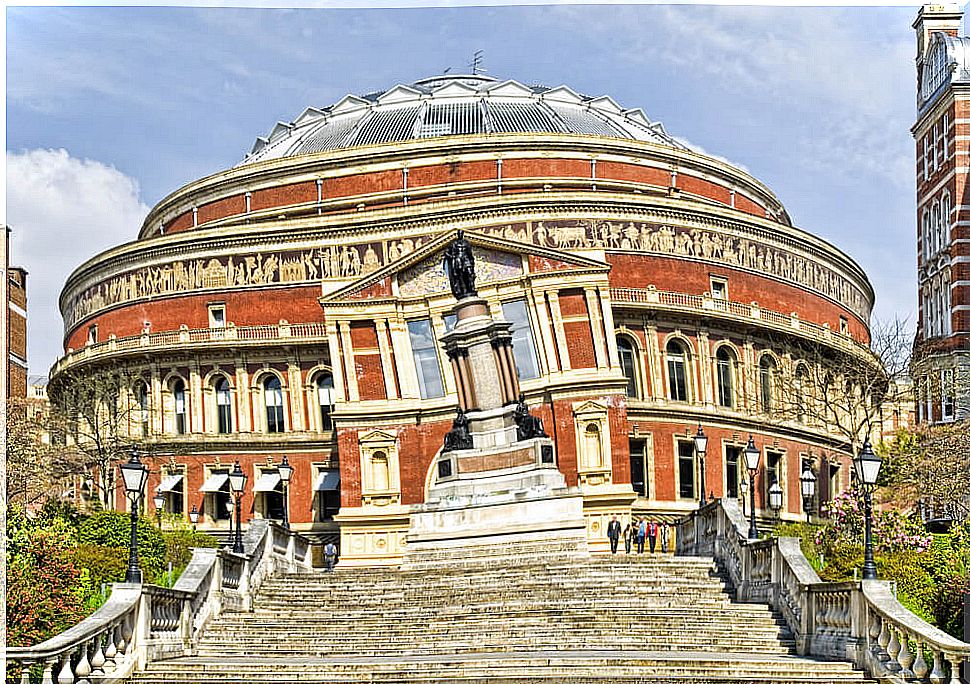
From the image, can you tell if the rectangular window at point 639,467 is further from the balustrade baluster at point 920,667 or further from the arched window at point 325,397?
the balustrade baluster at point 920,667

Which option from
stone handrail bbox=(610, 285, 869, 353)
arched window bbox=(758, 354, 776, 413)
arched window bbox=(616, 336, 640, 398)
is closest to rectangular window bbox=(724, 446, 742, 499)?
arched window bbox=(758, 354, 776, 413)

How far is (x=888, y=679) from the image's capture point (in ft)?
58.2

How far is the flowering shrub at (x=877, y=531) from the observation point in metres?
27.2

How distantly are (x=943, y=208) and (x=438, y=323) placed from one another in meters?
29.3

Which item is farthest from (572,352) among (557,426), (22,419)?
(22,419)

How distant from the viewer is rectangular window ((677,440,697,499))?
161 ft

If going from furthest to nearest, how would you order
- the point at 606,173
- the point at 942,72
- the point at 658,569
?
1. the point at 942,72
2. the point at 606,173
3. the point at 658,569

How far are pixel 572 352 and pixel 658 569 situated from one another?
1680 cm

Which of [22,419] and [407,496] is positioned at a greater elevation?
[22,419]

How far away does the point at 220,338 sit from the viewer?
5197 cm

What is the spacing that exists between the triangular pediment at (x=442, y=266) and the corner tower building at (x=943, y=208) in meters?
18.7

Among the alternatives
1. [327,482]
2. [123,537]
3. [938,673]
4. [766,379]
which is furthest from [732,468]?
[938,673]

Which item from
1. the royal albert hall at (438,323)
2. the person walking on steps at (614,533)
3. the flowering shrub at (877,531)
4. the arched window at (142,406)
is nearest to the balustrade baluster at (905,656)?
the flowering shrub at (877,531)

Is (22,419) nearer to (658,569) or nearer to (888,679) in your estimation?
(658,569)
